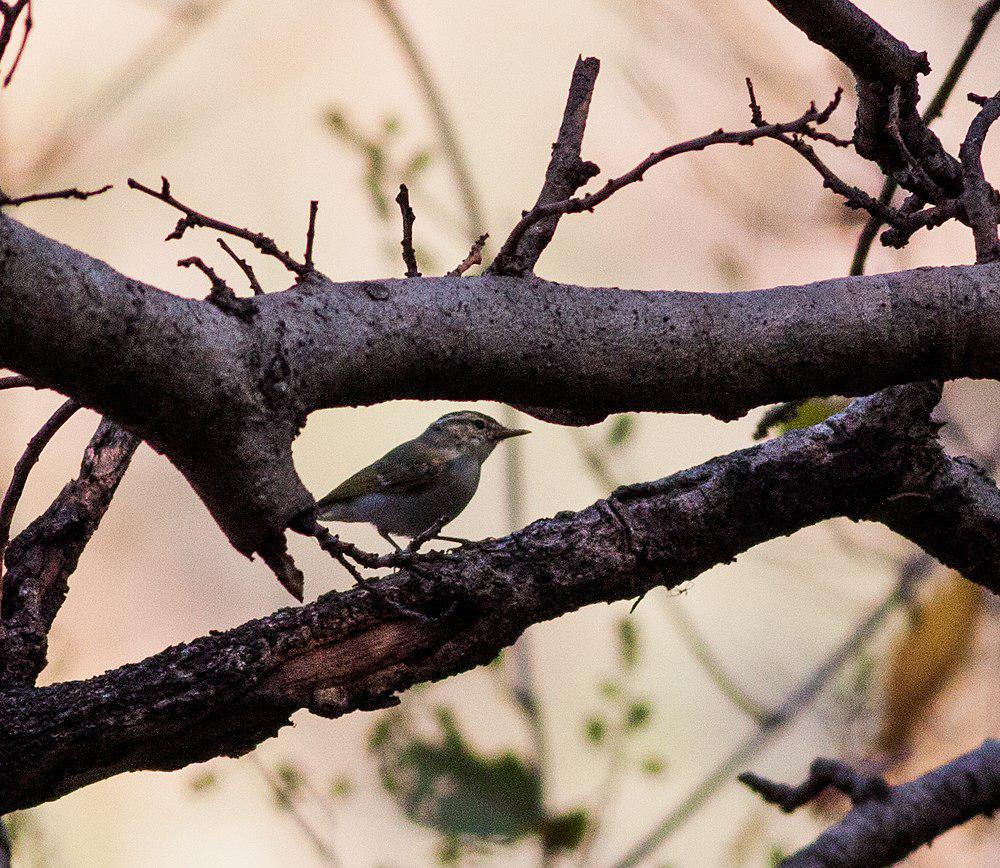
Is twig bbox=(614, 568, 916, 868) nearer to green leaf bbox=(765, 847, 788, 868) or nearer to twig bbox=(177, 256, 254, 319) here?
green leaf bbox=(765, 847, 788, 868)

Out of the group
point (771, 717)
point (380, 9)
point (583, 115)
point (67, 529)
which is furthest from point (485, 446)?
point (583, 115)

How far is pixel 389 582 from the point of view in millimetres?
1951

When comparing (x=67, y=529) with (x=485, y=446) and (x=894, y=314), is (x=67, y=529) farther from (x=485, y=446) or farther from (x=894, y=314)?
(x=485, y=446)

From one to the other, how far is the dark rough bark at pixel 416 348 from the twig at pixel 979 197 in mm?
158

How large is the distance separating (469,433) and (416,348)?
9.68ft

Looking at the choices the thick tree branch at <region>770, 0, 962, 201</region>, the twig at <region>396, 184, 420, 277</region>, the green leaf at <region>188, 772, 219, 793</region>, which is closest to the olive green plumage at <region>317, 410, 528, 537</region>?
the green leaf at <region>188, 772, 219, 793</region>

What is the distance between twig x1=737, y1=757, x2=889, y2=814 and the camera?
2.91 m

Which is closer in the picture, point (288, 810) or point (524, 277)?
point (524, 277)

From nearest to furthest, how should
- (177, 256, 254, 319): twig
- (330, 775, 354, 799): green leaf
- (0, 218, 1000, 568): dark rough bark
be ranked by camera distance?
(0, 218, 1000, 568): dark rough bark < (177, 256, 254, 319): twig < (330, 775, 354, 799): green leaf

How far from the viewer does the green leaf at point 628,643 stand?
145 inches

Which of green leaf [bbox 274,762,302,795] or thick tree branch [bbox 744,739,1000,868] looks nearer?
thick tree branch [bbox 744,739,1000,868]

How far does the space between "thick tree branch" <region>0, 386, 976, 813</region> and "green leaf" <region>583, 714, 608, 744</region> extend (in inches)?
74.6

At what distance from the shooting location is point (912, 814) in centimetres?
290

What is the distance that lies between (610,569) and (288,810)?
2.06 metres
